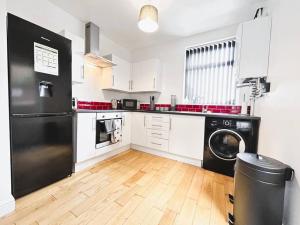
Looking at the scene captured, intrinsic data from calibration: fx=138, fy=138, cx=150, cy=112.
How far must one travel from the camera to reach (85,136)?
2.06 metres

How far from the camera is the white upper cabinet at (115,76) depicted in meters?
2.96

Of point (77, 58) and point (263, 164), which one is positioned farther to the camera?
point (77, 58)

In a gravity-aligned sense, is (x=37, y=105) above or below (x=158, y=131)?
above

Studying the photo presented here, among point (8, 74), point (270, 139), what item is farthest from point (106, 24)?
point (270, 139)

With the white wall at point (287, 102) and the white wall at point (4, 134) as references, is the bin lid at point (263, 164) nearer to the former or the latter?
the white wall at point (287, 102)

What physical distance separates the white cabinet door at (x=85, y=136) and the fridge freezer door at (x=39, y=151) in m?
0.13

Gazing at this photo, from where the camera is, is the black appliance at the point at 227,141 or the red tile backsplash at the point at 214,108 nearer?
the black appliance at the point at 227,141

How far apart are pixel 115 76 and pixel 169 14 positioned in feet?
5.08

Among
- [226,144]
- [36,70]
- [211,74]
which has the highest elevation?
[211,74]

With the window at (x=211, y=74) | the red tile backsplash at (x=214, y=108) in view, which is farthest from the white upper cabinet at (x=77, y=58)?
the window at (x=211, y=74)

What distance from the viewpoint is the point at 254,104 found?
6.75 ft

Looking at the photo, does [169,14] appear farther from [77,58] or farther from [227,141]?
[227,141]

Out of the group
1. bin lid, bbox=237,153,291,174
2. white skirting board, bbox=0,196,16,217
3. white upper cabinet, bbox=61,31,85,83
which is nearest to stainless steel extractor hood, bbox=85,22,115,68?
white upper cabinet, bbox=61,31,85,83

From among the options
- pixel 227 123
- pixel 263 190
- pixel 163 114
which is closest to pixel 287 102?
pixel 263 190
